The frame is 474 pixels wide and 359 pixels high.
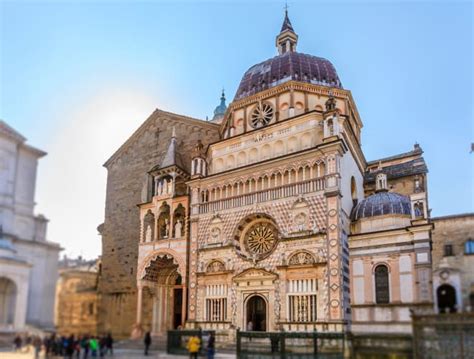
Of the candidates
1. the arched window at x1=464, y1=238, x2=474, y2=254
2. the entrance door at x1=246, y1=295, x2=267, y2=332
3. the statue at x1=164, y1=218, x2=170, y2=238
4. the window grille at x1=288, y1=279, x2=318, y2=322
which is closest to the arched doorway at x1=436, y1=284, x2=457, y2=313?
the arched window at x1=464, y1=238, x2=474, y2=254

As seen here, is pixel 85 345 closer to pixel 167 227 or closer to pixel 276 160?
pixel 276 160

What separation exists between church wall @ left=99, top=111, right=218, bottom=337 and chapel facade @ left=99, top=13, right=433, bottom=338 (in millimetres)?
97

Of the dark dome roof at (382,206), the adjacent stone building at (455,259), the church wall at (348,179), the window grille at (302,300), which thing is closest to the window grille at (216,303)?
the window grille at (302,300)

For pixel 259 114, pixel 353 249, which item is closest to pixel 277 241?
pixel 353 249

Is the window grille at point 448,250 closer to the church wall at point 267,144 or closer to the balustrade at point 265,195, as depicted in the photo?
the church wall at point 267,144

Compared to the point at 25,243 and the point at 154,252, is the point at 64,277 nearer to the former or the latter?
the point at 25,243

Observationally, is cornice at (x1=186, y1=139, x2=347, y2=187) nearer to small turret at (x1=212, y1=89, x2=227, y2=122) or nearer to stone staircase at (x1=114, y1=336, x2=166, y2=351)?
stone staircase at (x1=114, y1=336, x2=166, y2=351)

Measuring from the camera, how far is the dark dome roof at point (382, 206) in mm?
21719

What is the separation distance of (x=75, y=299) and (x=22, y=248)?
1.03 meters

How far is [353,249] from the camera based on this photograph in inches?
846

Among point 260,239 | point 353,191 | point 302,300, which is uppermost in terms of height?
point 353,191

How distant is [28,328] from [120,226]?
2620 cm

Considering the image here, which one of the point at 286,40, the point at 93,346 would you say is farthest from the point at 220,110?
the point at 93,346

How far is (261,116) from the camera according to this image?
25922 mm
